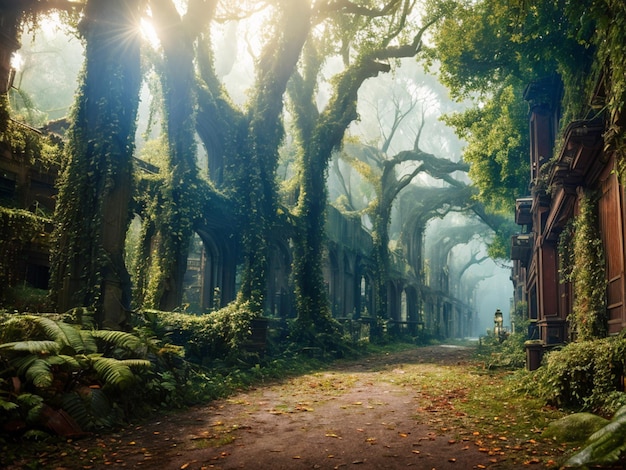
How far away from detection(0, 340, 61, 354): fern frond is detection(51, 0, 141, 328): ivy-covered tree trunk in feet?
12.1

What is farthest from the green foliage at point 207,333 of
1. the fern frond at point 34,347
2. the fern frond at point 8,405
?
the fern frond at point 8,405

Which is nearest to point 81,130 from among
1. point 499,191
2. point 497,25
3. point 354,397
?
point 354,397

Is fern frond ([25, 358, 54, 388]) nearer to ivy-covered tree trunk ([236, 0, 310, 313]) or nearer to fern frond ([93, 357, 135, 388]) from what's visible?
fern frond ([93, 357, 135, 388])

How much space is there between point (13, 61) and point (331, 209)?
15.7 metres

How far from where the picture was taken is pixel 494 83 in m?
18.3

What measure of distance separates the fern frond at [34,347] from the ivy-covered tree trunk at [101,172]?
3689 mm

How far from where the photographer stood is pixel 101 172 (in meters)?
10.1

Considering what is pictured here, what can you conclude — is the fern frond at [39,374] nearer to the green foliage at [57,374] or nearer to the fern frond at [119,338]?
the green foliage at [57,374]

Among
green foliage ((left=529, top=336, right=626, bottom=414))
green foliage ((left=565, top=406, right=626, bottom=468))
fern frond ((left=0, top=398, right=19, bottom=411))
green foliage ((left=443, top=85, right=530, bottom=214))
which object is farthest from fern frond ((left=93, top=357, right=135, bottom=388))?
green foliage ((left=443, top=85, right=530, bottom=214))

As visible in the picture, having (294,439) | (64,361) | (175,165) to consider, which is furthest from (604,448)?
(175,165)

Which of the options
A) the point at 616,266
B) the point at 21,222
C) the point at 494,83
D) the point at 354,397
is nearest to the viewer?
the point at 616,266

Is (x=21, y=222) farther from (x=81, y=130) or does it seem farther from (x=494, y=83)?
(x=494, y=83)

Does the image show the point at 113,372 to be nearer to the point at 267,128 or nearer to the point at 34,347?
the point at 34,347

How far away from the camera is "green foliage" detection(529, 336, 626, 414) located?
6.24 metres
